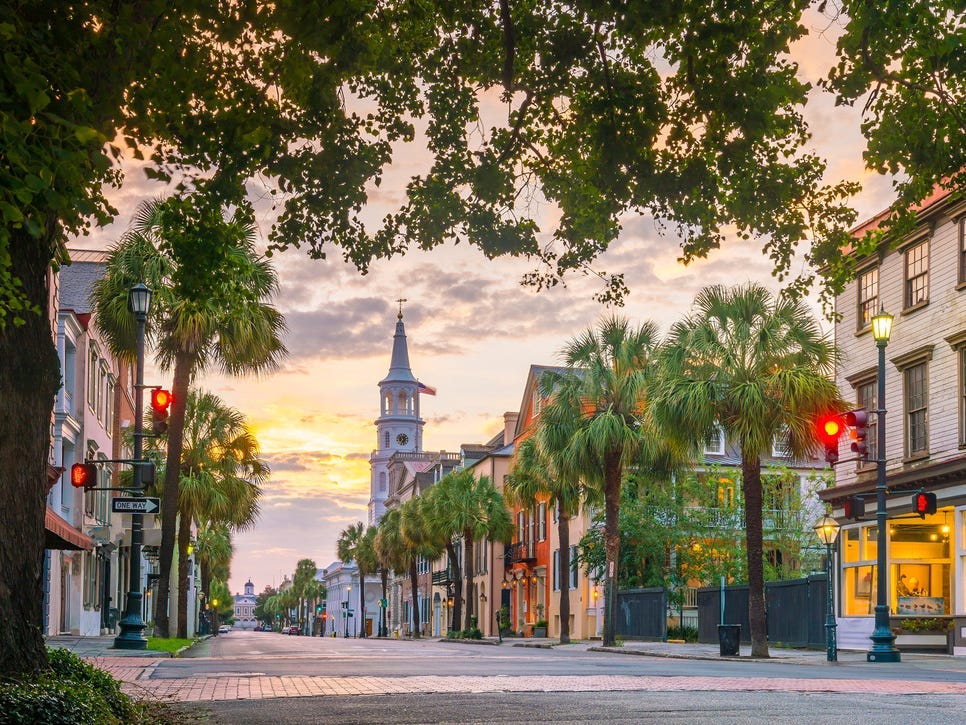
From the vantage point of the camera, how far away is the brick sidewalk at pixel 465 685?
1380cm

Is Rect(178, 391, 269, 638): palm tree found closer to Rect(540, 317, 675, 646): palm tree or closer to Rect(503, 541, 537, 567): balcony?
Rect(540, 317, 675, 646): palm tree

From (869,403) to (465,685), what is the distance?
21.9 m

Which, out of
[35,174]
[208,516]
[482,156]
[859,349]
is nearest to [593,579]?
[208,516]

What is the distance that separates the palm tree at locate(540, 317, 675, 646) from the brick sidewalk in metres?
22.5

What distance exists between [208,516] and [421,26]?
31.6m

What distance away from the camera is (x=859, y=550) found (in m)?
34.2

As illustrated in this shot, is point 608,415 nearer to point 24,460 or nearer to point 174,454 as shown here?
point 174,454

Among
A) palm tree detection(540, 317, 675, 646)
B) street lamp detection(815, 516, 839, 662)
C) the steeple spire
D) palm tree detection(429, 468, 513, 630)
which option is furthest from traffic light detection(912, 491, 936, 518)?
the steeple spire

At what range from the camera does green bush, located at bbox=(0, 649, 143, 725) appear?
691cm

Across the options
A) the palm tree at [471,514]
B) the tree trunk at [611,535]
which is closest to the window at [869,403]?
the tree trunk at [611,535]

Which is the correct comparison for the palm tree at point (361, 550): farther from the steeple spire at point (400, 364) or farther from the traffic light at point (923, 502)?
the traffic light at point (923, 502)

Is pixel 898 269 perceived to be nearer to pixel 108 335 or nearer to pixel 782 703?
pixel 108 335

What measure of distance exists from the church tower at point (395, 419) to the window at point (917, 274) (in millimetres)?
129222

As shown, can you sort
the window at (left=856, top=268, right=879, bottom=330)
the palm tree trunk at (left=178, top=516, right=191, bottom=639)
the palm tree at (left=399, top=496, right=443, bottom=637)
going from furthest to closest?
the palm tree at (left=399, top=496, right=443, bottom=637) < the palm tree trunk at (left=178, top=516, right=191, bottom=639) < the window at (left=856, top=268, right=879, bottom=330)
